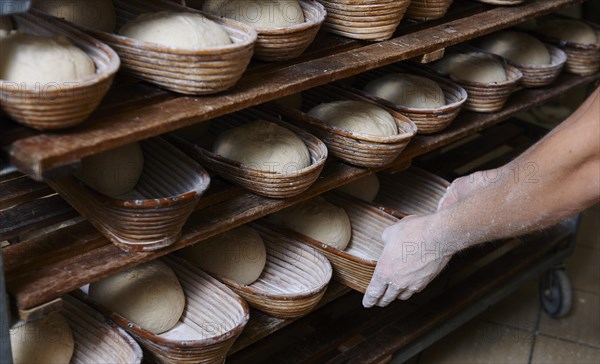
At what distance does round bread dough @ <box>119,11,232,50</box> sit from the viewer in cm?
151

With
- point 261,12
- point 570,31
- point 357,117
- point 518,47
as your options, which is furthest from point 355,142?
point 570,31

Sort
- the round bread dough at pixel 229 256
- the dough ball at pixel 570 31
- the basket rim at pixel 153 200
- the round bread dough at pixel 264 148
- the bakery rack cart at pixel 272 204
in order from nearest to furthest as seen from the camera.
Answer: the bakery rack cart at pixel 272 204 → the basket rim at pixel 153 200 → the round bread dough at pixel 264 148 → the round bread dough at pixel 229 256 → the dough ball at pixel 570 31

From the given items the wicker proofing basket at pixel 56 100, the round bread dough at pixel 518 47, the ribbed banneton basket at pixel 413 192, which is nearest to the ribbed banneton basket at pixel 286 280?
the ribbed banneton basket at pixel 413 192

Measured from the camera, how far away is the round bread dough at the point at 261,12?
1.73 m

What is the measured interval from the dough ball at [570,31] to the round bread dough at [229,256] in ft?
4.78

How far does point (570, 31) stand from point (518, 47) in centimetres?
31

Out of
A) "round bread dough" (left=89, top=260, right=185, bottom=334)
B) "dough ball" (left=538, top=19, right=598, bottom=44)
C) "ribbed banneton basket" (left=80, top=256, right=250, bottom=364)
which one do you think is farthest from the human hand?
"dough ball" (left=538, top=19, right=598, bottom=44)

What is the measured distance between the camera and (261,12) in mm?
1738

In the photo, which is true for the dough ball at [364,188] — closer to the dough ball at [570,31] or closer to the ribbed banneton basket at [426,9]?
the ribbed banneton basket at [426,9]

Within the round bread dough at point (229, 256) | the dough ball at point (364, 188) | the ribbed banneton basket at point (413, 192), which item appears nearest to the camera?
the round bread dough at point (229, 256)

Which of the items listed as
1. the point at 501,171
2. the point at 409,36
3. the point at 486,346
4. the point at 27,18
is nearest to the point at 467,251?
the point at 486,346

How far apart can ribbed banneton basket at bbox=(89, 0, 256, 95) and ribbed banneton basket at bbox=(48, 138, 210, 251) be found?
0.74 feet

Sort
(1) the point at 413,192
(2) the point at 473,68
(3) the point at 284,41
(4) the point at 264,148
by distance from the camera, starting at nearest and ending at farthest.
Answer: (3) the point at 284,41, (4) the point at 264,148, (2) the point at 473,68, (1) the point at 413,192

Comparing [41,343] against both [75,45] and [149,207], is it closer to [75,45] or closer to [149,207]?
[149,207]
